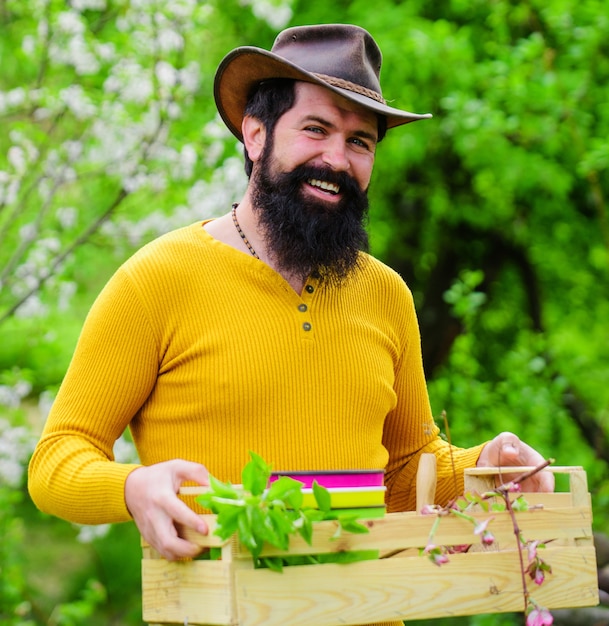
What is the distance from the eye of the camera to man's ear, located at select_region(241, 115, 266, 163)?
245 cm

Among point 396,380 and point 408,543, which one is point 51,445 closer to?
point 408,543

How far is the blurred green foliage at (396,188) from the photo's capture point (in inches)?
205

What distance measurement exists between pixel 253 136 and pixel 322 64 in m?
0.25

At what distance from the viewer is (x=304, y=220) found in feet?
7.73

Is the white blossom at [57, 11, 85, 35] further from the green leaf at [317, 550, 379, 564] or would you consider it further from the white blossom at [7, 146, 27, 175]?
the green leaf at [317, 550, 379, 564]

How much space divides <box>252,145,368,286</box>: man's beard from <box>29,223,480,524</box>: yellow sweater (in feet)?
0.20

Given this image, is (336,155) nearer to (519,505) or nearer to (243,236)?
(243,236)

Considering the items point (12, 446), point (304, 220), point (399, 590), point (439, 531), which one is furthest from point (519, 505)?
point (12, 446)

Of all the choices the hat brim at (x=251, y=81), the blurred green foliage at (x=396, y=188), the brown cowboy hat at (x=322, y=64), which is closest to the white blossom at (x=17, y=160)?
the blurred green foliage at (x=396, y=188)

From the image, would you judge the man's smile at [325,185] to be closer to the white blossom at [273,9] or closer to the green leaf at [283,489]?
the green leaf at [283,489]

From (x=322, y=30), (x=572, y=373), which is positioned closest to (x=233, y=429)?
(x=322, y=30)

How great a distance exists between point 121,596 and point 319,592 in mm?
6107

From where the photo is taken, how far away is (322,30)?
2408mm

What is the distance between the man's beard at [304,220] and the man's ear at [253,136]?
5 centimetres
